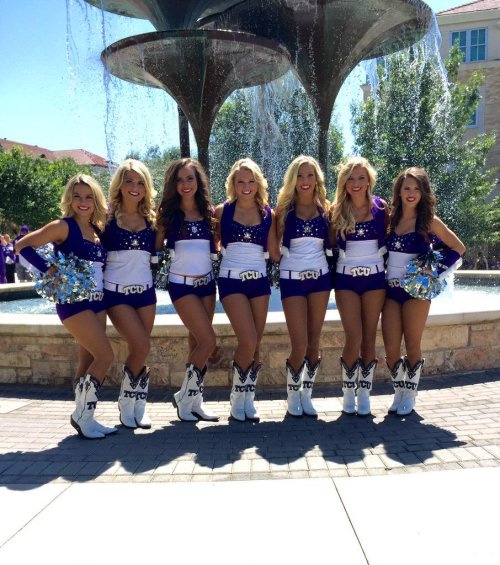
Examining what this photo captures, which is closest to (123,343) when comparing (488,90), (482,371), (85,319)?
(85,319)

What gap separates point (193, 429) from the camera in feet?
13.7

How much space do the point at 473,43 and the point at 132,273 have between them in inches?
1267

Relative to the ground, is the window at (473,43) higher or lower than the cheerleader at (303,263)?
higher

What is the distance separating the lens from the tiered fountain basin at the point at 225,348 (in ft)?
17.0

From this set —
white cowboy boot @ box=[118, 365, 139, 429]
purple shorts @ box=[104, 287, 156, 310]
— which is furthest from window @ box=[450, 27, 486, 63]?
white cowboy boot @ box=[118, 365, 139, 429]

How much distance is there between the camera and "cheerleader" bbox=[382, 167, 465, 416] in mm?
4199

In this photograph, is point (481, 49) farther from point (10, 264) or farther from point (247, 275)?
point (247, 275)

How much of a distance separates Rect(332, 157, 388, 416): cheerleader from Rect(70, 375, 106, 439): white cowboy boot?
1.96 meters

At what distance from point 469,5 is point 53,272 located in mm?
35123

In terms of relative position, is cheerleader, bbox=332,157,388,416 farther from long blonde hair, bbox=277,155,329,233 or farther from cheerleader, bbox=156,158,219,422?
cheerleader, bbox=156,158,219,422

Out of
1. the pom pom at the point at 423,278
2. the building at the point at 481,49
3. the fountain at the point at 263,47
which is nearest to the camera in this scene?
the pom pom at the point at 423,278

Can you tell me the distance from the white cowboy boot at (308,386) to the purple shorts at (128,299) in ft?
4.39

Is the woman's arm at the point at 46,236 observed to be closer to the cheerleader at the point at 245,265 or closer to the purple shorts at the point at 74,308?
the purple shorts at the point at 74,308

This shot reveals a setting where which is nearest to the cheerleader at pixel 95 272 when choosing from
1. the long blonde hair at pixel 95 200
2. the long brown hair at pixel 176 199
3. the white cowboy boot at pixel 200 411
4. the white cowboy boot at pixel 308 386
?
the long blonde hair at pixel 95 200
